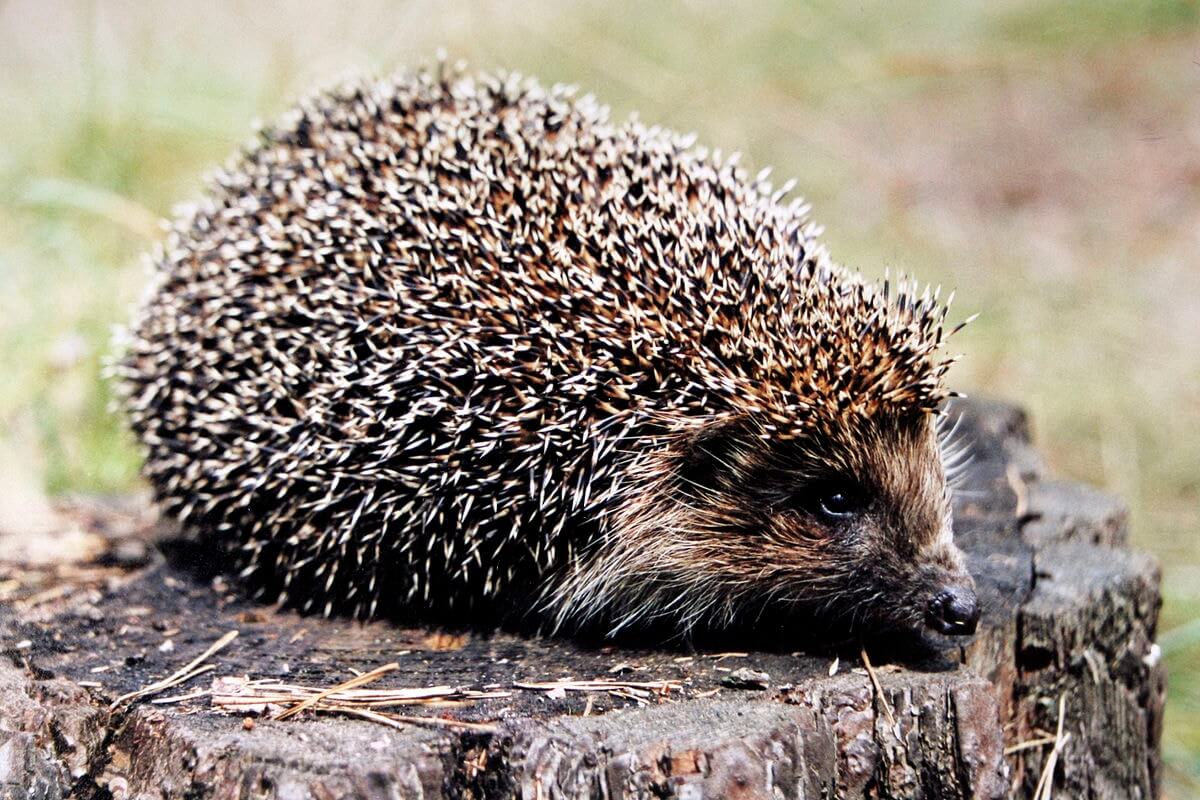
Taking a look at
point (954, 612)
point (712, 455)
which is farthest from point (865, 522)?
point (712, 455)

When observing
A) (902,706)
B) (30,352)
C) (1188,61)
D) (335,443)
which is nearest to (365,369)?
(335,443)

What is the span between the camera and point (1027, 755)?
4594 millimetres

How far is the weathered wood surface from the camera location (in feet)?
11.5

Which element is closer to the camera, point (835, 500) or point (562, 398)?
point (562, 398)

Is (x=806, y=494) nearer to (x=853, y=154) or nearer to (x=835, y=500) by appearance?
(x=835, y=500)

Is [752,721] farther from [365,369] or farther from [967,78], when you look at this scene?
[967,78]

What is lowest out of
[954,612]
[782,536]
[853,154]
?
[954,612]

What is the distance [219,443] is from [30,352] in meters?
4.11

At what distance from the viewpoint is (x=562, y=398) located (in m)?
4.37

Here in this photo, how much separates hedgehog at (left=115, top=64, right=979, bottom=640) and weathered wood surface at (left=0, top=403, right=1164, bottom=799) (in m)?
0.29

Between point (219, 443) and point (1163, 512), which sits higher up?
point (1163, 512)

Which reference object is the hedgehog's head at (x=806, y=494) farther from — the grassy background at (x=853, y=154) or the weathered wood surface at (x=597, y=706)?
the grassy background at (x=853, y=154)

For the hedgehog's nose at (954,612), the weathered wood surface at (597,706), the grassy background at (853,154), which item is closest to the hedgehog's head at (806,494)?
the hedgehog's nose at (954,612)

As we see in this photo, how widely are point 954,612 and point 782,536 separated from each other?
26.5 inches
